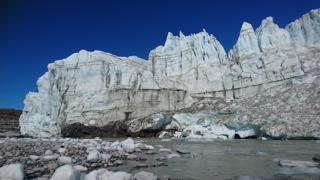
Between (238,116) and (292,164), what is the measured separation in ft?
112

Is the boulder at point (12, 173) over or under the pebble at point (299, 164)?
over

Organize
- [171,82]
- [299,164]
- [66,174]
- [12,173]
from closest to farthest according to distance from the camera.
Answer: [66,174] < [12,173] < [299,164] < [171,82]

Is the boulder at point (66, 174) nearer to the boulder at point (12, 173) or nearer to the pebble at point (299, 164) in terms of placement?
the boulder at point (12, 173)

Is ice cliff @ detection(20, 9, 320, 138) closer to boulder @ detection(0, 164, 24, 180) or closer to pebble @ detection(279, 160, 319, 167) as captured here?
pebble @ detection(279, 160, 319, 167)

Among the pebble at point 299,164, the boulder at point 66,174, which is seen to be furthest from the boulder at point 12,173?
the pebble at point 299,164

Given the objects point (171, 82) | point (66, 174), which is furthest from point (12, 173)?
point (171, 82)

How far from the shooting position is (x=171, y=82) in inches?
2464

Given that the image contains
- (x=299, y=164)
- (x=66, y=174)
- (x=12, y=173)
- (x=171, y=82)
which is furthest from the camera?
(x=171, y=82)

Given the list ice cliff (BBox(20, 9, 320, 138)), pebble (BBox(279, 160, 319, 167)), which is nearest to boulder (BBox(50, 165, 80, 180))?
pebble (BBox(279, 160, 319, 167))

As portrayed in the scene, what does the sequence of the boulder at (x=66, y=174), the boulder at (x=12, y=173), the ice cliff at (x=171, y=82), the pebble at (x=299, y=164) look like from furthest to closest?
the ice cliff at (x=171, y=82) → the pebble at (x=299, y=164) → the boulder at (x=12, y=173) → the boulder at (x=66, y=174)

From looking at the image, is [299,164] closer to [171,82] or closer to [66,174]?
[66,174]

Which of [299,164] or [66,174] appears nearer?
[66,174]

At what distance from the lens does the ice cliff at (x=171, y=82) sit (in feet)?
171

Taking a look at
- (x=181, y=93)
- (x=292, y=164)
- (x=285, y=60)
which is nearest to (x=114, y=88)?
(x=181, y=93)
